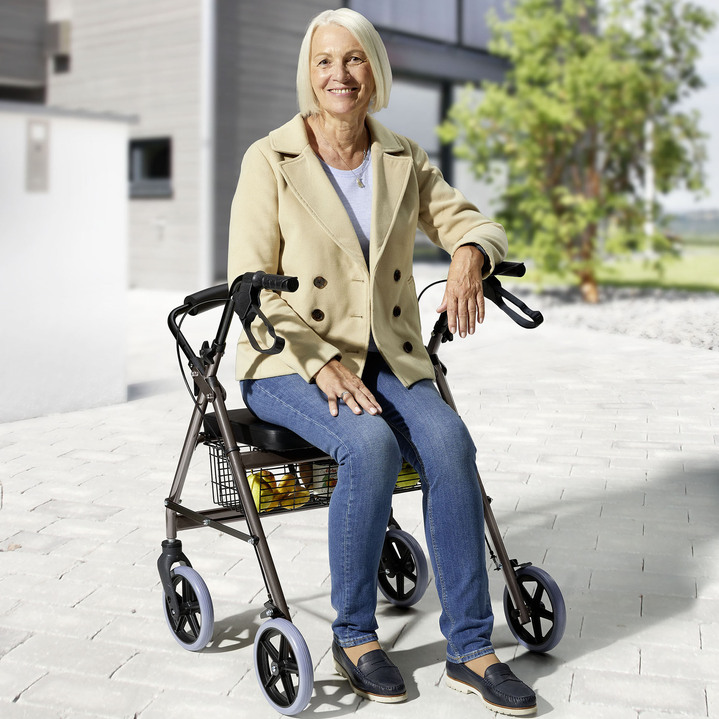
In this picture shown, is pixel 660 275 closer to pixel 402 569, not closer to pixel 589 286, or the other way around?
pixel 589 286

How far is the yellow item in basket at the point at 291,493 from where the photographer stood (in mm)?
2777

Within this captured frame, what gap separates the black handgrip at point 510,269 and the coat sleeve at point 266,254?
0.48m

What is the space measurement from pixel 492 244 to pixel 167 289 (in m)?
12.1

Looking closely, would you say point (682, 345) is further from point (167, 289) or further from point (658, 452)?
point (167, 289)

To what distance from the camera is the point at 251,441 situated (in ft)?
8.92

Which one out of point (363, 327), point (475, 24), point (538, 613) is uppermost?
point (475, 24)

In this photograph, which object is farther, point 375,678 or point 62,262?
point 62,262

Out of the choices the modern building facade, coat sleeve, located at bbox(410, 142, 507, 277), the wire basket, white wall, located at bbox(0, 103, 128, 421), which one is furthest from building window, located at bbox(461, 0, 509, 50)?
the wire basket

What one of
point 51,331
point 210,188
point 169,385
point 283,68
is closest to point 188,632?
point 51,331

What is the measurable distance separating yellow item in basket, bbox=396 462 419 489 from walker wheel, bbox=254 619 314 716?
1.76ft

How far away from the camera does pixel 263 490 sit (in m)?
2.75

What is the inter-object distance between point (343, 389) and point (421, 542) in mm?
1359

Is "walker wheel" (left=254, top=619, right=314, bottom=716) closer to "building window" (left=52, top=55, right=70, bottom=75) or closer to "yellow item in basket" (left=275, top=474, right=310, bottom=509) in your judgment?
"yellow item in basket" (left=275, top=474, right=310, bottom=509)

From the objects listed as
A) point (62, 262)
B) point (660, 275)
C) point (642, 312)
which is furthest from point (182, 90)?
point (62, 262)
